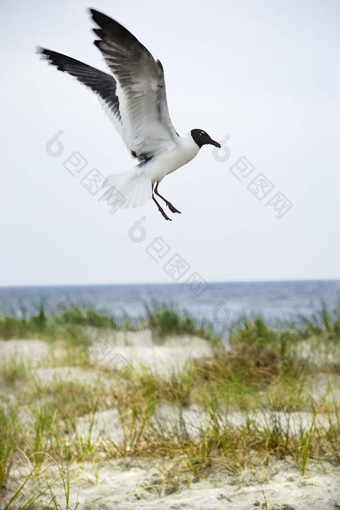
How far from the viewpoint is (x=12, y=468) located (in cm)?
302

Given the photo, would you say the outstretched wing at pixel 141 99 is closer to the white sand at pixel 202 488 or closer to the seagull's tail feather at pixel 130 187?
the seagull's tail feather at pixel 130 187

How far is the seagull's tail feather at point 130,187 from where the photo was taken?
136 centimetres

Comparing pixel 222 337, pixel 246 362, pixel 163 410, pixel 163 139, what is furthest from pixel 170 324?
pixel 163 139

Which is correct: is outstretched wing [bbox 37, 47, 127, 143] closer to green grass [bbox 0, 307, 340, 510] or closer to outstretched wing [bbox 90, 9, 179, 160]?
outstretched wing [bbox 90, 9, 179, 160]

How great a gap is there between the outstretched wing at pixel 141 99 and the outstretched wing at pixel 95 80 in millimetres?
221

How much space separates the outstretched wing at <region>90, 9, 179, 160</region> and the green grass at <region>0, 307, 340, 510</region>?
148 centimetres

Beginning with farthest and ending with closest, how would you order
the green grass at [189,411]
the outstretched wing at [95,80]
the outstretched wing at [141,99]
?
the green grass at [189,411] → the outstretched wing at [95,80] → the outstretched wing at [141,99]

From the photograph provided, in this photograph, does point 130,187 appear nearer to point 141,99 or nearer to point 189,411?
point 141,99

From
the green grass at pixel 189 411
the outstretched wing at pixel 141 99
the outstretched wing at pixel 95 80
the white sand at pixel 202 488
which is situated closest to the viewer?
the outstretched wing at pixel 141 99

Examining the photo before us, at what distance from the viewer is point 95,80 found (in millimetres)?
2074

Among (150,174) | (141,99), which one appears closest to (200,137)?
(150,174)

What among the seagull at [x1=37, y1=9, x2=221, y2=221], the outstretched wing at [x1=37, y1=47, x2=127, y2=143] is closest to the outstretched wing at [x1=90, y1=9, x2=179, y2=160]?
the seagull at [x1=37, y1=9, x2=221, y2=221]

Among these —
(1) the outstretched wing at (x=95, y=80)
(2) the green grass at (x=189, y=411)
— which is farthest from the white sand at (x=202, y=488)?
(1) the outstretched wing at (x=95, y=80)

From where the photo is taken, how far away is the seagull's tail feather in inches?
53.5
